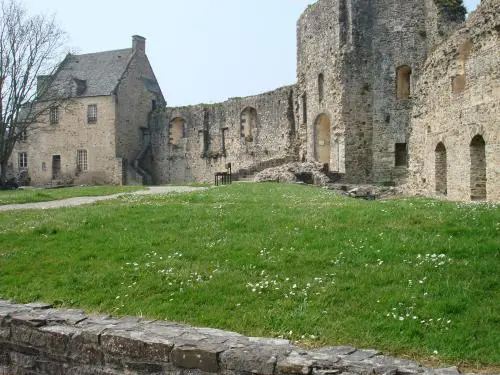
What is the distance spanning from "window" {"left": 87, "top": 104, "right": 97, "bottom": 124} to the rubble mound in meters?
21.6

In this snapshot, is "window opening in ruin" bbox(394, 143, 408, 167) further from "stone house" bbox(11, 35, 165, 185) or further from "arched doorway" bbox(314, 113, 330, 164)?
"stone house" bbox(11, 35, 165, 185)

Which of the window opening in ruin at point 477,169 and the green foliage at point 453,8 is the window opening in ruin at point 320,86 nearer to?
the green foliage at point 453,8

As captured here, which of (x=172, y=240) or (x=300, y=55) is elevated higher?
(x=300, y=55)

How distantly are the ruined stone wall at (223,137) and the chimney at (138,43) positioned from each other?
606 centimetres

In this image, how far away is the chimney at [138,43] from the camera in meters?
49.2

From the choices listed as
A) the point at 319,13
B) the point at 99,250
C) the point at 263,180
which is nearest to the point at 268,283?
the point at 99,250

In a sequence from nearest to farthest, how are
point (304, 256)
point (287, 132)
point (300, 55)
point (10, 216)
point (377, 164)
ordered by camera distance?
point (304, 256), point (10, 216), point (377, 164), point (300, 55), point (287, 132)

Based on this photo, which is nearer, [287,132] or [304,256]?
[304,256]

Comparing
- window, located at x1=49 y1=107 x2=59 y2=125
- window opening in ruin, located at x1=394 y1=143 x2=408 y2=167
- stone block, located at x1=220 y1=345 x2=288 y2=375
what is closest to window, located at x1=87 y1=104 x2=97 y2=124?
window, located at x1=49 y1=107 x2=59 y2=125

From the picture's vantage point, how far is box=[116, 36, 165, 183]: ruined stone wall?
47281 millimetres

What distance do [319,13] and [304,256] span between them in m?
27.6

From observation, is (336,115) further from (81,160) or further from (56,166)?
(56,166)

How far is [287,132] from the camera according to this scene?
3934cm

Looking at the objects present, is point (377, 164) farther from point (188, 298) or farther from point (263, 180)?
point (188, 298)
